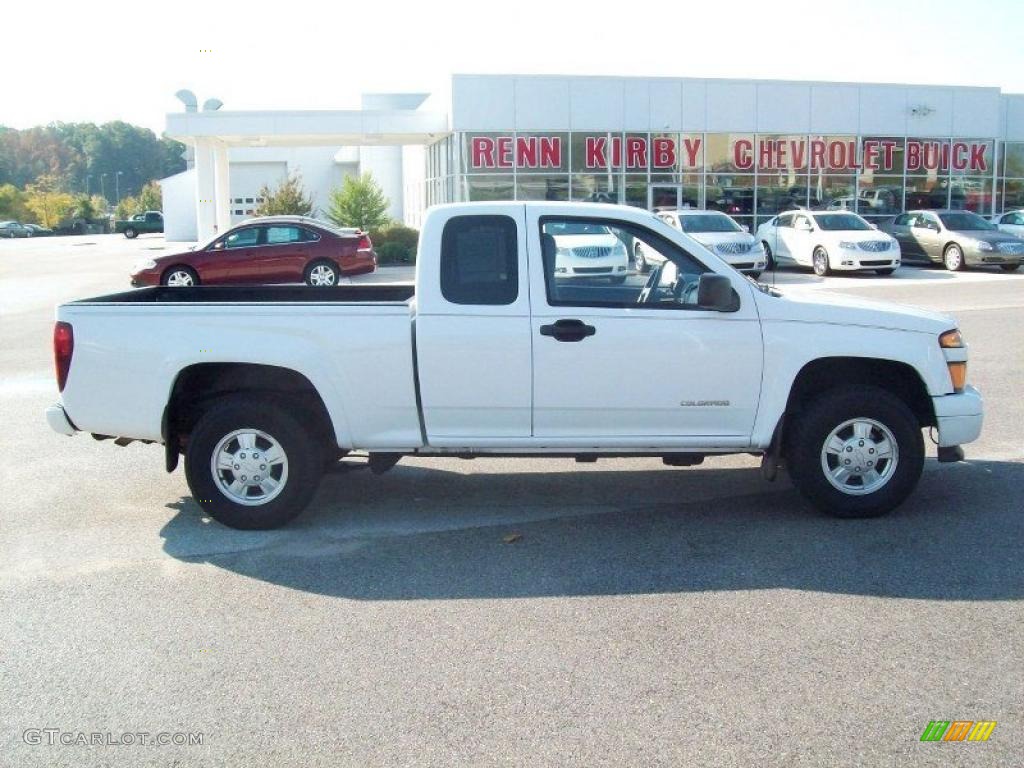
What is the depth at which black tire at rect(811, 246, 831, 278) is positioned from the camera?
27188 millimetres

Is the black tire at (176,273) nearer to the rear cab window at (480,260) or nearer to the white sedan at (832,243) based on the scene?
the white sedan at (832,243)

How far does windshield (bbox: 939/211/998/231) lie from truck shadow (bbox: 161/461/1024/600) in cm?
2308

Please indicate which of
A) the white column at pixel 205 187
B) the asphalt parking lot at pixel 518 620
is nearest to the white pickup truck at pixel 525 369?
the asphalt parking lot at pixel 518 620

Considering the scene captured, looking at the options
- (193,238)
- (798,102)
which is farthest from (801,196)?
(193,238)

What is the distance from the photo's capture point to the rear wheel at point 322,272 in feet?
80.7

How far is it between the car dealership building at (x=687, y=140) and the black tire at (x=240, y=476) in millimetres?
28941

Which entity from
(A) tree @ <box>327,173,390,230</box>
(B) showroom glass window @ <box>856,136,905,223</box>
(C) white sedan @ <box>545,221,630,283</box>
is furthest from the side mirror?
(B) showroom glass window @ <box>856,136,905,223</box>

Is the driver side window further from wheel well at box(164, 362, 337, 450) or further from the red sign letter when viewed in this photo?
the red sign letter

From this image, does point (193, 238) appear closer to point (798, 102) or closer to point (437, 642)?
point (798, 102)

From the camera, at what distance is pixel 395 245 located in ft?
111

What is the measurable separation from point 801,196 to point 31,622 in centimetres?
3554

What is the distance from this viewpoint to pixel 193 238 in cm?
A: 6562

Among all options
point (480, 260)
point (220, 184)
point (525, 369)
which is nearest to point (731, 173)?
point (220, 184)

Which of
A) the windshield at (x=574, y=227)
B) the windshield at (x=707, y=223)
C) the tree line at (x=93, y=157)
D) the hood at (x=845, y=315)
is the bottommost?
the hood at (x=845, y=315)
